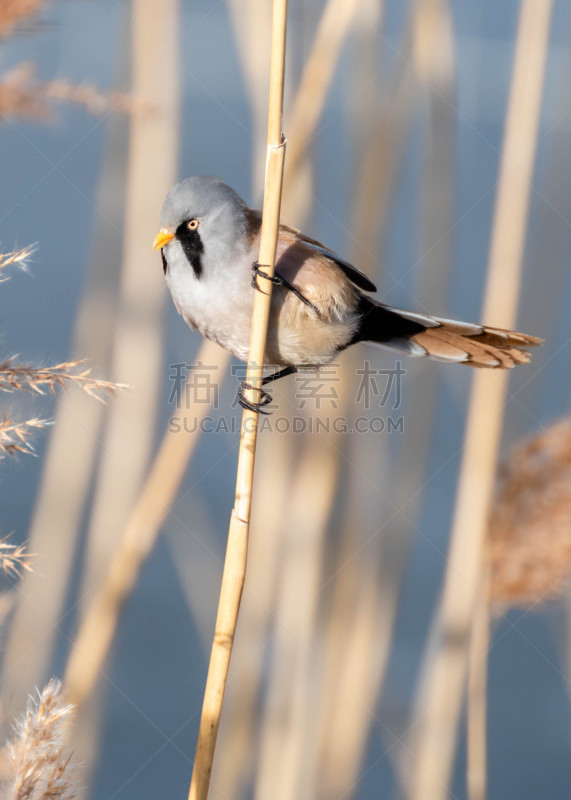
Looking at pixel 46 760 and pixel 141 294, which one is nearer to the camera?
pixel 46 760

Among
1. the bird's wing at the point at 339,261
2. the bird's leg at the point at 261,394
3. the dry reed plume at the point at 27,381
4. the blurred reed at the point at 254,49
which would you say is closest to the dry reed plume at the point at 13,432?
the dry reed plume at the point at 27,381

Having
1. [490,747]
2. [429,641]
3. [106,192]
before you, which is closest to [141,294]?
[106,192]

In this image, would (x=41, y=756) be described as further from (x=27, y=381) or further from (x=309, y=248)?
(x=309, y=248)

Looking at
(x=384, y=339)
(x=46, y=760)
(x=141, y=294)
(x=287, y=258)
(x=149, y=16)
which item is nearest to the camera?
(x=46, y=760)

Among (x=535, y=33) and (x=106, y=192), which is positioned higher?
(x=535, y=33)

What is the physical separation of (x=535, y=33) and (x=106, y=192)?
1.13 metres

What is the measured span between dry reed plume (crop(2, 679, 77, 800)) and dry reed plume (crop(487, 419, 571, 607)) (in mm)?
1195

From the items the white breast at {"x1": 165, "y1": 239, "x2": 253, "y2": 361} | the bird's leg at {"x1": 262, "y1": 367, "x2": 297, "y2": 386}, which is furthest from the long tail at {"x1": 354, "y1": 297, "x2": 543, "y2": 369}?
the white breast at {"x1": 165, "y1": 239, "x2": 253, "y2": 361}

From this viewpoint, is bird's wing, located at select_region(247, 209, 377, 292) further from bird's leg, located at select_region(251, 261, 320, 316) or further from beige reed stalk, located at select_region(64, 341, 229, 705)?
beige reed stalk, located at select_region(64, 341, 229, 705)

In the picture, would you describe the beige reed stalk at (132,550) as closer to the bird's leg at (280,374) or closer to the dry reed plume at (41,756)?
the bird's leg at (280,374)

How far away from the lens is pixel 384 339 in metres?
1.54

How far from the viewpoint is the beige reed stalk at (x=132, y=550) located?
171 cm

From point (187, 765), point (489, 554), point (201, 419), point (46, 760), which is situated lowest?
point (187, 765)

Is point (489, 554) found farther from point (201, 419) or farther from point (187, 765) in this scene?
point (187, 765)
